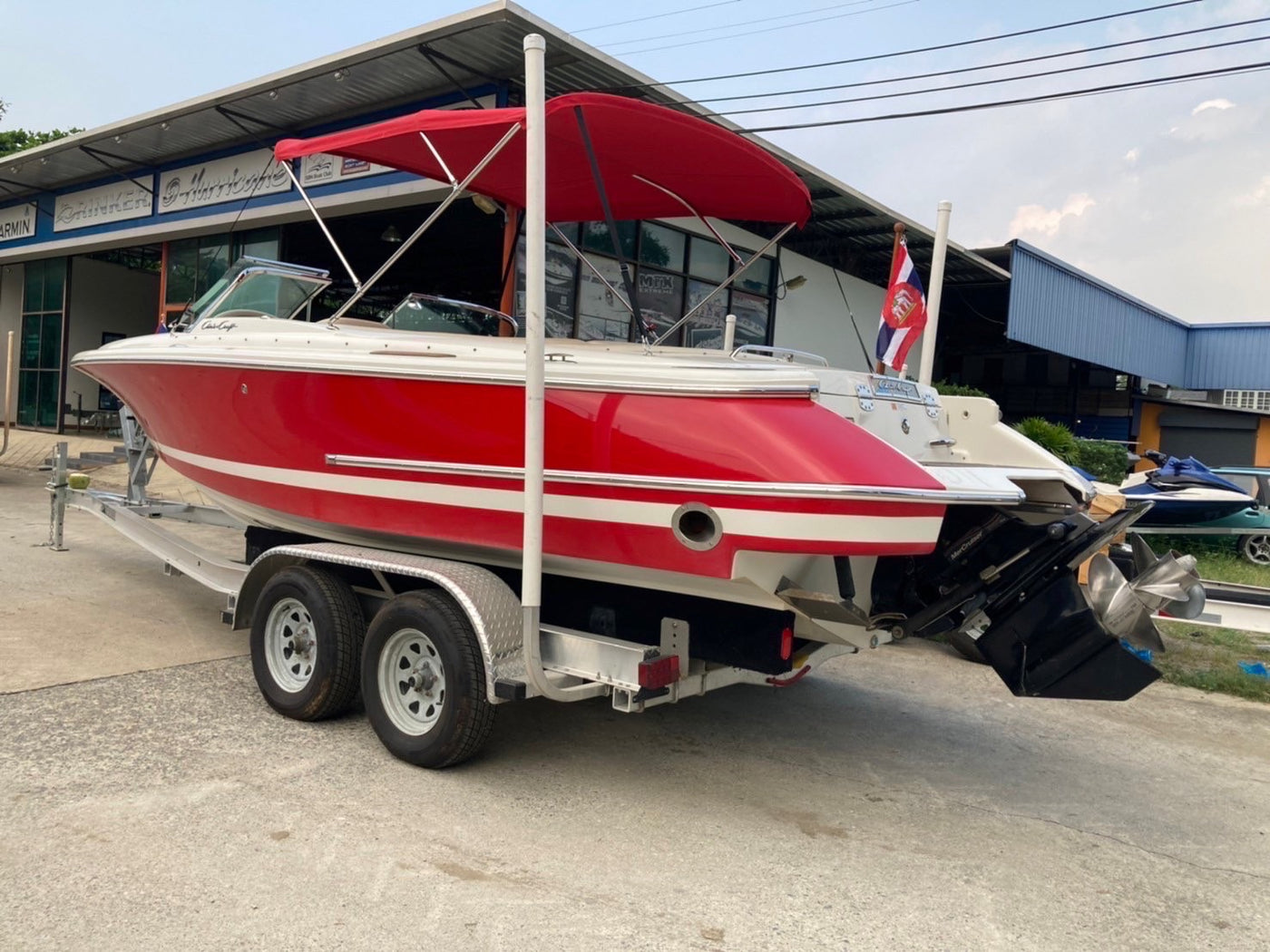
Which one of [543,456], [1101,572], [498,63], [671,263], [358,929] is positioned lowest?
[358,929]

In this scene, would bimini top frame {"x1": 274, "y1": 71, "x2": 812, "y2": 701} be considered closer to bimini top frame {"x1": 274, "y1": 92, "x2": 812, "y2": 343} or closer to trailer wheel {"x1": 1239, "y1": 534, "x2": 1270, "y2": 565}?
bimini top frame {"x1": 274, "y1": 92, "x2": 812, "y2": 343}

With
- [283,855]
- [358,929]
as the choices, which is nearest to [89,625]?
[283,855]

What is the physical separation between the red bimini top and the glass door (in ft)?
53.8

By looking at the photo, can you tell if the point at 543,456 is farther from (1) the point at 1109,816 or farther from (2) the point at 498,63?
(2) the point at 498,63

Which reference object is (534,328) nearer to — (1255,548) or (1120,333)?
(1255,548)

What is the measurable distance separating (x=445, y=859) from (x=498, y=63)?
8.28 m

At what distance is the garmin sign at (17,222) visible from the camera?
18438 millimetres

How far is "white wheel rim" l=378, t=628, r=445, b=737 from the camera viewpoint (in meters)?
4.11

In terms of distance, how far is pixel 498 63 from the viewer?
31.2 feet

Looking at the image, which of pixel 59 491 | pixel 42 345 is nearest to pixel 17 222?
pixel 42 345

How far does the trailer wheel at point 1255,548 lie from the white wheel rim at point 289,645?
37.5ft

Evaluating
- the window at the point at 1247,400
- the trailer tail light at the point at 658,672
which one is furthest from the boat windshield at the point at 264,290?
the window at the point at 1247,400

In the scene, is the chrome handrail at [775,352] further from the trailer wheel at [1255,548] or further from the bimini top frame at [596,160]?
the trailer wheel at [1255,548]

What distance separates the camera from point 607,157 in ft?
16.4
